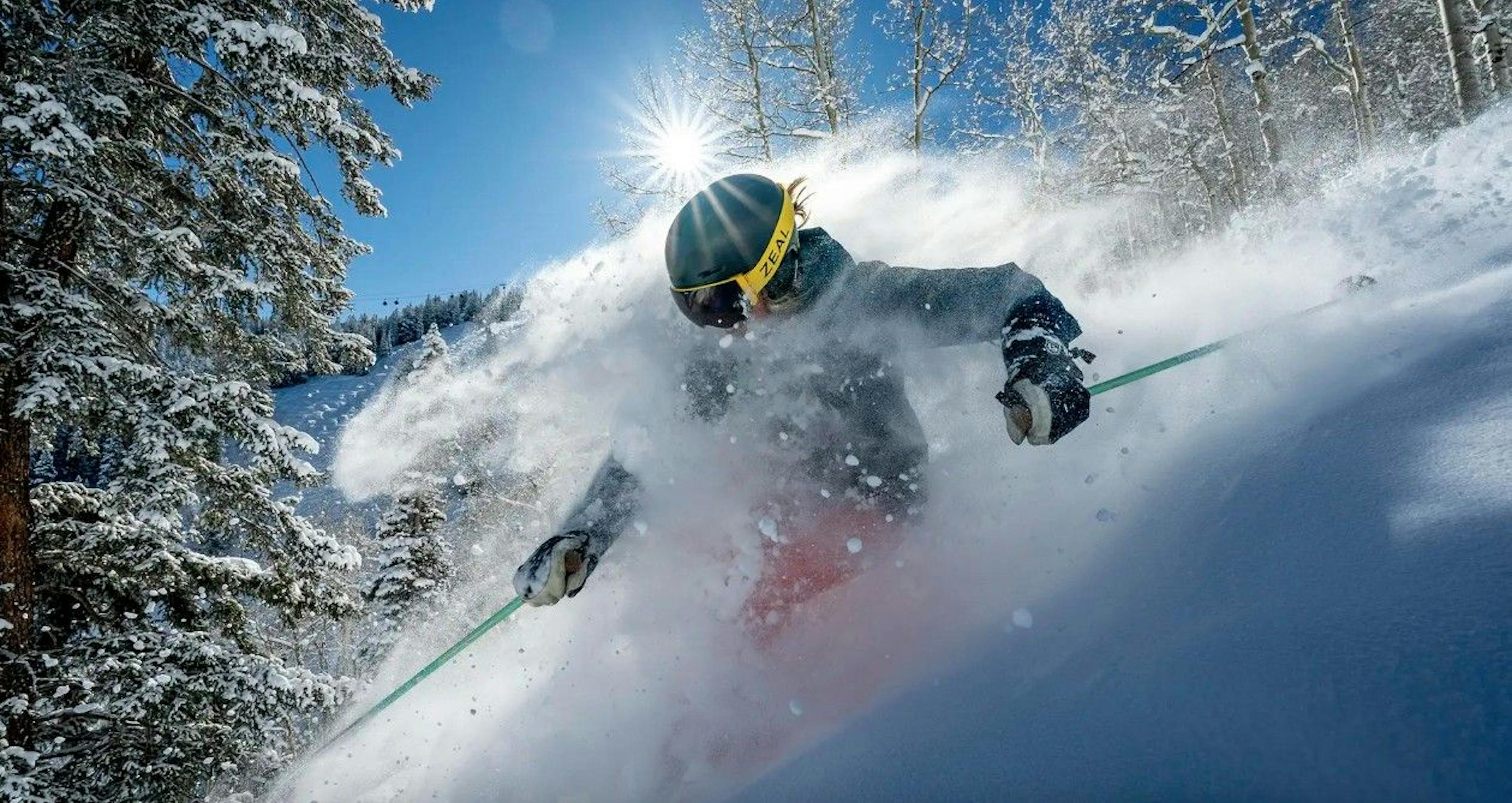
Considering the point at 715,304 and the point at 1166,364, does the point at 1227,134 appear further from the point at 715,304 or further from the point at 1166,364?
the point at 715,304

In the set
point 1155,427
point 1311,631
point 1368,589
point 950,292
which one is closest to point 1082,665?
point 1311,631

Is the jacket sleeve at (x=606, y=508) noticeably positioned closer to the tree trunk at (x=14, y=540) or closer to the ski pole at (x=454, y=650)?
the ski pole at (x=454, y=650)

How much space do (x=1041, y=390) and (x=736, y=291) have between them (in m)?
1.29

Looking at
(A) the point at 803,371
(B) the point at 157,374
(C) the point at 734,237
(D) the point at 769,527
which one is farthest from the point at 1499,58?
(B) the point at 157,374

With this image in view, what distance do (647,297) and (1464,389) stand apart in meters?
3.38

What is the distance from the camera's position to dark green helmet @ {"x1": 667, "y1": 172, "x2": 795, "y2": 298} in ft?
9.29

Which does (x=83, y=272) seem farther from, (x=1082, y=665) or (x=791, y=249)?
(x=1082, y=665)

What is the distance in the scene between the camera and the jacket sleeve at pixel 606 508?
3.04m

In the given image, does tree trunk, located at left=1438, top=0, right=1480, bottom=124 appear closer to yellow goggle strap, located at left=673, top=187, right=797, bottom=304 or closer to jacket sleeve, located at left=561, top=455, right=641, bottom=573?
yellow goggle strap, located at left=673, top=187, right=797, bottom=304

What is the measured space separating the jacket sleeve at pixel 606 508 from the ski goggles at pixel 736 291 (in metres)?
0.87

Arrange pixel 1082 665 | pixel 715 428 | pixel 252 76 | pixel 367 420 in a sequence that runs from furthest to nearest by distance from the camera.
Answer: pixel 367 420 → pixel 252 76 → pixel 715 428 → pixel 1082 665

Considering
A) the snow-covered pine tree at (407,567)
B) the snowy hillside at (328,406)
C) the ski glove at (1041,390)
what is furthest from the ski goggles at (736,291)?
the snowy hillside at (328,406)

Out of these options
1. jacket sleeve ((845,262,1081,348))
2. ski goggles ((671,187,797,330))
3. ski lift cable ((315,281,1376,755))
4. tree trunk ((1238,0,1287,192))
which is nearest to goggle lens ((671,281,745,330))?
ski goggles ((671,187,797,330))

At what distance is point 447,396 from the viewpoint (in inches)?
267
